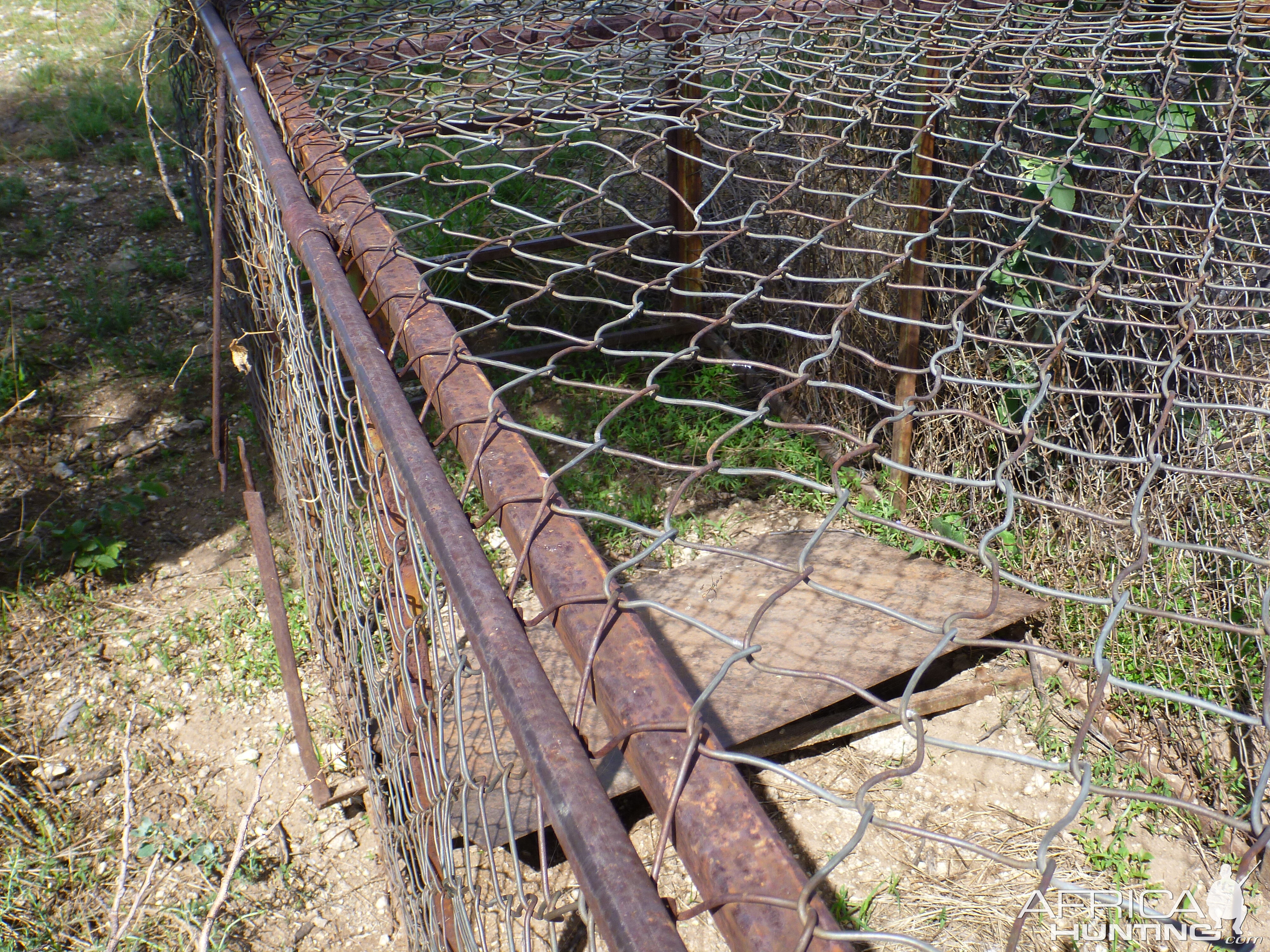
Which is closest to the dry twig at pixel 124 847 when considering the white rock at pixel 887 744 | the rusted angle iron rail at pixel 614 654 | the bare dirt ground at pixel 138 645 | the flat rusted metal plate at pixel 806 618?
the bare dirt ground at pixel 138 645

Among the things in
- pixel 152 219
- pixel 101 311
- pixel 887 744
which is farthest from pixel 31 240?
pixel 887 744

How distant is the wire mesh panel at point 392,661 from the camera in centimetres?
121

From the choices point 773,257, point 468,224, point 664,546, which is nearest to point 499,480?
point 664,546

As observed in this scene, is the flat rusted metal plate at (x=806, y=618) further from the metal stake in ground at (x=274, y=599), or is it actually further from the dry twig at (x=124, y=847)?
the dry twig at (x=124, y=847)

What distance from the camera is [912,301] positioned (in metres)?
3.08

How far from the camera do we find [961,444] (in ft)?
10.1

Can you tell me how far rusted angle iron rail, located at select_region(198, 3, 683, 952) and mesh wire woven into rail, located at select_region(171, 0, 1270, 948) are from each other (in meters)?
0.15

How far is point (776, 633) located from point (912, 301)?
1255mm

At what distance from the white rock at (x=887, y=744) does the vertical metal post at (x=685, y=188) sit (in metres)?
1.68

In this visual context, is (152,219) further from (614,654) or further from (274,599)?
(614,654)

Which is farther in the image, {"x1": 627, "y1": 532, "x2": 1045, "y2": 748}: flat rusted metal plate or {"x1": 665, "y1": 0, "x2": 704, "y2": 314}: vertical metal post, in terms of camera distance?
{"x1": 665, "y1": 0, "x2": 704, "y2": 314}: vertical metal post

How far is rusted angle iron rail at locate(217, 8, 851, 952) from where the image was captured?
630 mm

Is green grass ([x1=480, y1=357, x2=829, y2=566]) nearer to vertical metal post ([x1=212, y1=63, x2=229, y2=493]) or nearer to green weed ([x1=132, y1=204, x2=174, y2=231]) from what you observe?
vertical metal post ([x1=212, y1=63, x2=229, y2=493])

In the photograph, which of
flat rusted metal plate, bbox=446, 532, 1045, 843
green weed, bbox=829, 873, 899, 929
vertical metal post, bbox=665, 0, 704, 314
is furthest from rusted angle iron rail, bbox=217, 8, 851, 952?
vertical metal post, bbox=665, 0, 704, 314
